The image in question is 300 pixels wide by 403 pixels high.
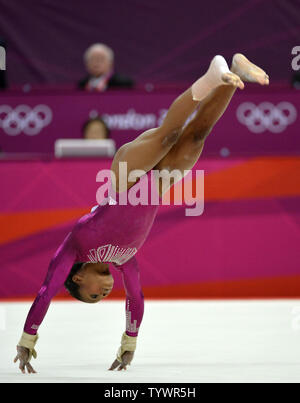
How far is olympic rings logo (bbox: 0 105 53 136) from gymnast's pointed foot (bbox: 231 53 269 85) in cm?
340

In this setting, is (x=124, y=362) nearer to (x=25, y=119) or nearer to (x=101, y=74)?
(x=25, y=119)

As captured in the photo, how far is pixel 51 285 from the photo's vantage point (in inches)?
160

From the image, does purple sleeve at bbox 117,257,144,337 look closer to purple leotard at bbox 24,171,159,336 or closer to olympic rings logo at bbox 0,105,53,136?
purple leotard at bbox 24,171,159,336

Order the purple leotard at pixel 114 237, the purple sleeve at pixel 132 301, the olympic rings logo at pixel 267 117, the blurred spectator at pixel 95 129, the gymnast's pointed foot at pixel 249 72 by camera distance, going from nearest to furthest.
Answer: the gymnast's pointed foot at pixel 249 72 < the purple leotard at pixel 114 237 < the purple sleeve at pixel 132 301 < the blurred spectator at pixel 95 129 < the olympic rings logo at pixel 267 117

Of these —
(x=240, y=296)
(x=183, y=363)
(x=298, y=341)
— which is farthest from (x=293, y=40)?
(x=183, y=363)

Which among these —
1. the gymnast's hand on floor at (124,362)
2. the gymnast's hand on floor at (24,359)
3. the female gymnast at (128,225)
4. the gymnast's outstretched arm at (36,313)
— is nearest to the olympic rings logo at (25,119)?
the female gymnast at (128,225)

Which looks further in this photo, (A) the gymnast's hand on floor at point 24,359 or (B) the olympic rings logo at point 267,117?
(B) the olympic rings logo at point 267,117

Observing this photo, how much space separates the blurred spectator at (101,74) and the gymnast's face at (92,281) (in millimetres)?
3399

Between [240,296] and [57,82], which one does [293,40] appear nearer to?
[57,82]

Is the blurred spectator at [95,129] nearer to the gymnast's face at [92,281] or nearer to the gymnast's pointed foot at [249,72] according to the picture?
the gymnast's face at [92,281]

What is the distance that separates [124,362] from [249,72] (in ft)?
5.31

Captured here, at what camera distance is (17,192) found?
21.4ft

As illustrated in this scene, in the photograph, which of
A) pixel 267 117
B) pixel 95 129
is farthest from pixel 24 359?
pixel 267 117

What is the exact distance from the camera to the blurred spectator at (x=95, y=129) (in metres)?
6.89
